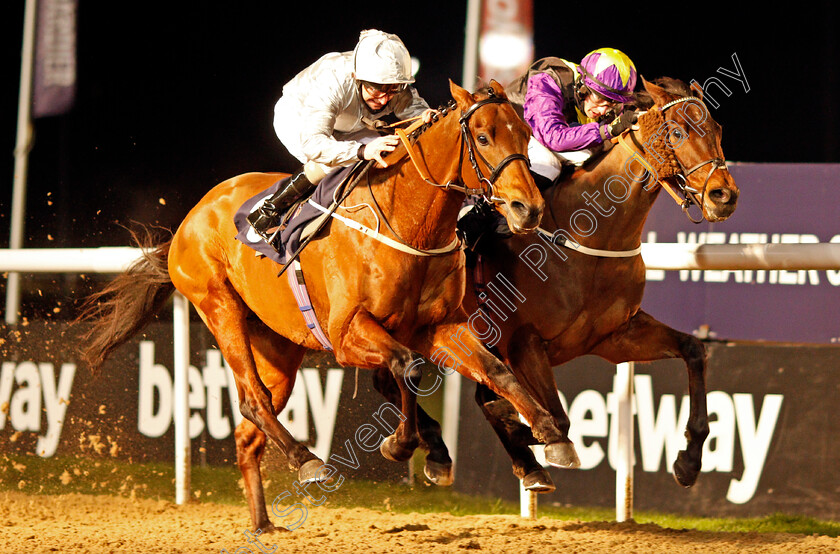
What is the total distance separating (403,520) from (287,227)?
164cm

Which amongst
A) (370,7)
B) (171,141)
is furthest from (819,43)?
(171,141)

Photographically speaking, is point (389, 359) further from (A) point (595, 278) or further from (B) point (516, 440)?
(A) point (595, 278)

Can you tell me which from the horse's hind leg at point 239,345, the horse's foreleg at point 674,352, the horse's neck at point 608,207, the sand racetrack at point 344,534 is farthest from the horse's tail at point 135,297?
the horse's foreleg at point 674,352

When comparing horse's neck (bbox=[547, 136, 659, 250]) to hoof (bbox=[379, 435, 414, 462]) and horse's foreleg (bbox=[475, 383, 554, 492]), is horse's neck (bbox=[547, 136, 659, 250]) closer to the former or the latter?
horse's foreleg (bbox=[475, 383, 554, 492])

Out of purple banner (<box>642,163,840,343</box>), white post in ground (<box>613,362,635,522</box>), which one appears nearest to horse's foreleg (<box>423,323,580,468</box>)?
white post in ground (<box>613,362,635,522</box>)

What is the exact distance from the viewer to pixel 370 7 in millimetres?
8109

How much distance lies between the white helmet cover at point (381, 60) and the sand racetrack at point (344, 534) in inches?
71.0

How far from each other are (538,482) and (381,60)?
5.34 feet

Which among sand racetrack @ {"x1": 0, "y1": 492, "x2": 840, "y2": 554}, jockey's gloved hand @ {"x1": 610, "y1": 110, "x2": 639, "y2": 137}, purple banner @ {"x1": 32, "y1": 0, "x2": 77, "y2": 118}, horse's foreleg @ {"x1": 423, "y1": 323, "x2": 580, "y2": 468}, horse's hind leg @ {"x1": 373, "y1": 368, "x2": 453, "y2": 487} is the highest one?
purple banner @ {"x1": 32, "y1": 0, "x2": 77, "y2": 118}

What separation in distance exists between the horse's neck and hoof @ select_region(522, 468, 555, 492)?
916 mm

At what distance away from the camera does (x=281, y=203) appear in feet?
13.8

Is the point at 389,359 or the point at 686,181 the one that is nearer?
the point at 389,359

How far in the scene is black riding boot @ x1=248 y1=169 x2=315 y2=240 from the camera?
4199 mm

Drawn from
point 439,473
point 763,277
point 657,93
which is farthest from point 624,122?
point 763,277
